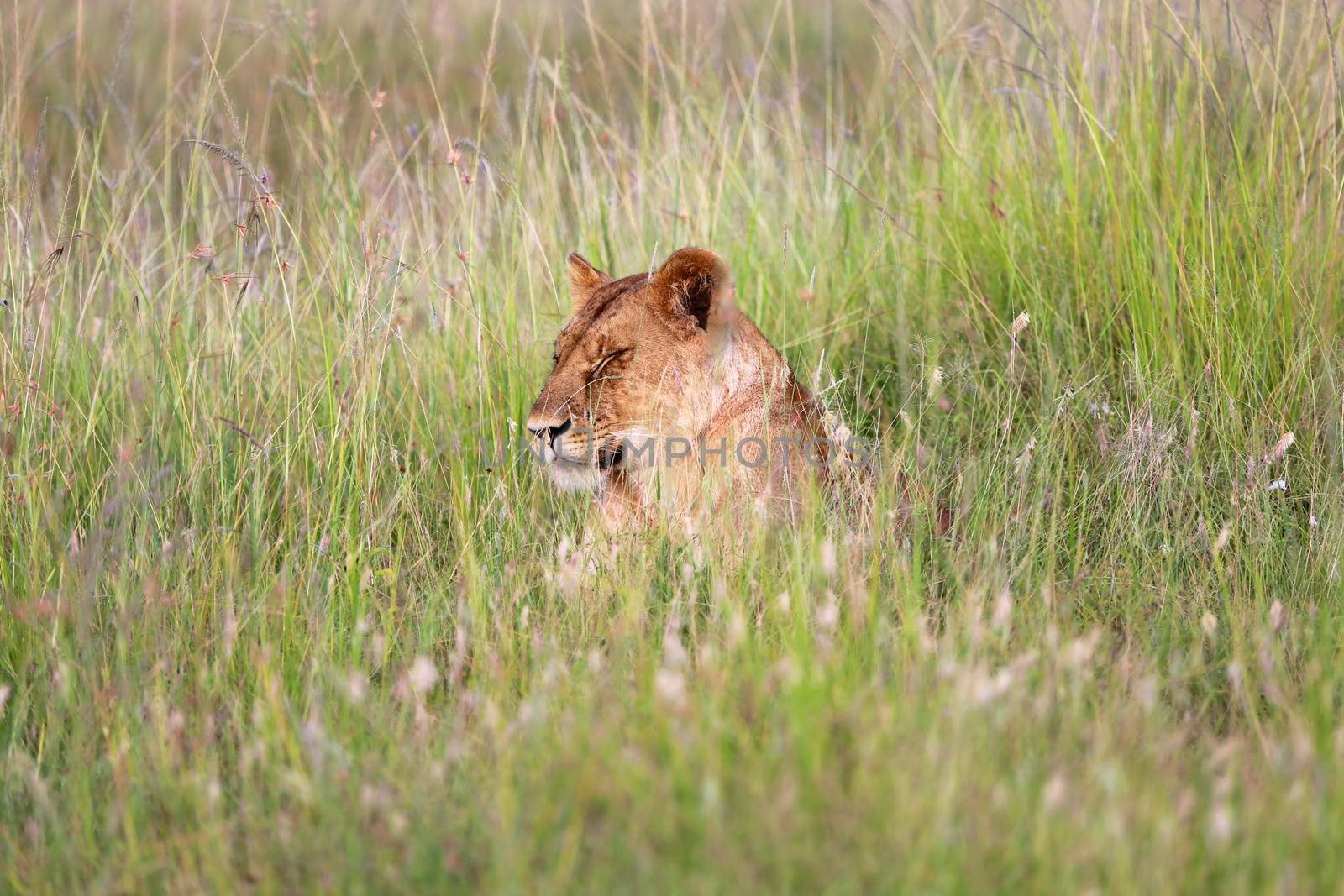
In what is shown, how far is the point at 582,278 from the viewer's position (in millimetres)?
4941

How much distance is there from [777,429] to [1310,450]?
5.58 ft

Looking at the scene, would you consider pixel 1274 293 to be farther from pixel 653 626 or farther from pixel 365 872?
pixel 365 872

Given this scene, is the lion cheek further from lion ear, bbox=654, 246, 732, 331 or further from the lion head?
lion ear, bbox=654, 246, 732, 331

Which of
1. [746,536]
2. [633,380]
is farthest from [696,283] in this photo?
[746,536]

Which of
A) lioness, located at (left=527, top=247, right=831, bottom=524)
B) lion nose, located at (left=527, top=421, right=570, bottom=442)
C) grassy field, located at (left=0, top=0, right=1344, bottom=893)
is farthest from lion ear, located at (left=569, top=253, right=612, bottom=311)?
lion nose, located at (left=527, top=421, right=570, bottom=442)

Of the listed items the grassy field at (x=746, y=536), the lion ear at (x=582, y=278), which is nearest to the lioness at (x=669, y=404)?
the grassy field at (x=746, y=536)

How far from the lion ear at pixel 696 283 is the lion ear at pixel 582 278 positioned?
55 centimetres

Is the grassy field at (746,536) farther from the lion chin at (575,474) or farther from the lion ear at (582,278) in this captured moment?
the lion ear at (582,278)

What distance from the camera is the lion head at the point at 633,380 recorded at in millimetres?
4336

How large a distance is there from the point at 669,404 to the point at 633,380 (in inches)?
5.4

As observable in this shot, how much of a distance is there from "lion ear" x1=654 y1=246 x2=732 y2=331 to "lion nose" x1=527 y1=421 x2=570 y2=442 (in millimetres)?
490

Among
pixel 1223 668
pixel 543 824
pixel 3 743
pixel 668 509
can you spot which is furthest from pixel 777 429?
pixel 3 743

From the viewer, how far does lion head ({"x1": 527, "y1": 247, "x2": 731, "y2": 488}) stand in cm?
434

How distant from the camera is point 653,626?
3.68 m
